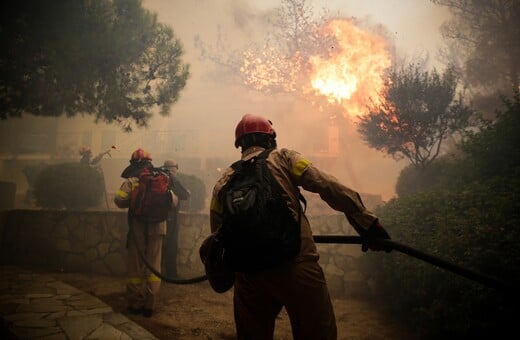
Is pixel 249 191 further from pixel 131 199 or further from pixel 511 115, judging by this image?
pixel 511 115

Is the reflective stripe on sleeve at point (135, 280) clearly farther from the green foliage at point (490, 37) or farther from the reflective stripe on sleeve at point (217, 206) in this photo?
the green foliage at point (490, 37)

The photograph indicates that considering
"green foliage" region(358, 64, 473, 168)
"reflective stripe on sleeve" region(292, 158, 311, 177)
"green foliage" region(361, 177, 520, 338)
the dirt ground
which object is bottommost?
the dirt ground

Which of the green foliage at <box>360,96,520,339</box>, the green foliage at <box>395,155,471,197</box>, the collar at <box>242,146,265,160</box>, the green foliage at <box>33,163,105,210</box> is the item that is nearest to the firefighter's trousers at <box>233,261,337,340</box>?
the collar at <box>242,146,265,160</box>

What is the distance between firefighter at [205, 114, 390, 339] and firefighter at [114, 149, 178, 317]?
3170 millimetres

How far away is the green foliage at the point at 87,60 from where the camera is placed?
737 cm

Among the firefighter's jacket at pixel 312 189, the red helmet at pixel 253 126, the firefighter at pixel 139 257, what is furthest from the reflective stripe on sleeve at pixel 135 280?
the firefighter's jacket at pixel 312 189

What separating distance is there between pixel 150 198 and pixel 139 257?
0.98m

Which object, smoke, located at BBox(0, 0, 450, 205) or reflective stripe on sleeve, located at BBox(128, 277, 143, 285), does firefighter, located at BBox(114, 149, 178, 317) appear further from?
smoke, located at BBox(0, 0, 450, 205)

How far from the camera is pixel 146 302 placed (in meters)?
4.91

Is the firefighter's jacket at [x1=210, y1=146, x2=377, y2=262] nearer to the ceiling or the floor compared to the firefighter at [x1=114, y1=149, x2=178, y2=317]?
nearer to the ceiling

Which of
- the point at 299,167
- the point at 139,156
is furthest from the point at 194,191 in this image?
the point at 299,167

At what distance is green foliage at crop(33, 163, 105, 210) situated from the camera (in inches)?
384

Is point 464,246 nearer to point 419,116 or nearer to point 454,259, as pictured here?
point 454,259

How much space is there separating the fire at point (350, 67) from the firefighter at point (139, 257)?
761 inches
